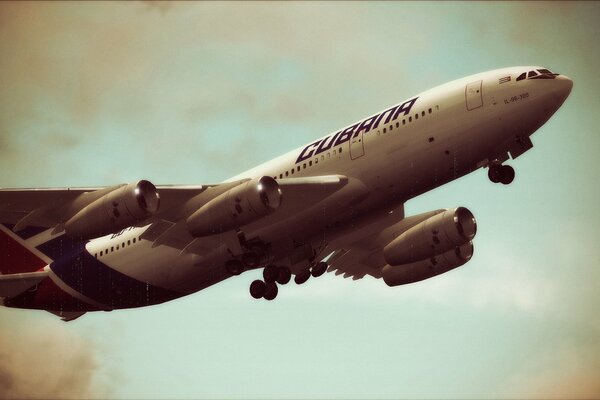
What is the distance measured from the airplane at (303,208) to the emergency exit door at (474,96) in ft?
0.18

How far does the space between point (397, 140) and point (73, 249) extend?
1780cm

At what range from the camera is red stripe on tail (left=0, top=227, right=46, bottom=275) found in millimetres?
47438

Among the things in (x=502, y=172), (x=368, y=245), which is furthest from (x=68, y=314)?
(x=502, y=172)

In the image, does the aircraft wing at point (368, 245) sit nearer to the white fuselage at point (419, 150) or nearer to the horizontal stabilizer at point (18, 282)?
the white fuselage at point (419, 150)

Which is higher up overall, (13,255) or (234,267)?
(13,255)

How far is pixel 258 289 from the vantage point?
45.2m

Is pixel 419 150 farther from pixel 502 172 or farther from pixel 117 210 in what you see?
pixel 117 210

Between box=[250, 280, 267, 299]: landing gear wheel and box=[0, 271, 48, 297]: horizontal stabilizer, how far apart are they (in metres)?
10.2

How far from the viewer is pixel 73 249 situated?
152 feet

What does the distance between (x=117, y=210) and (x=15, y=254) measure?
13008 millimetres

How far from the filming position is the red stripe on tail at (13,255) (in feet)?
156

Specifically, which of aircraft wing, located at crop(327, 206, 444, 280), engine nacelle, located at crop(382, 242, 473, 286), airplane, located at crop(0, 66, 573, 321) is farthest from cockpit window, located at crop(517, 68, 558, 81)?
engine nacelle, located at crop(382, 242, 473, 286)

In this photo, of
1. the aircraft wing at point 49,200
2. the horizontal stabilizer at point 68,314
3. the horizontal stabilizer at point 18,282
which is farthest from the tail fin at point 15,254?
the aircraft wing at point 49,200

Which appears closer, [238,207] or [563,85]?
[563,85]
